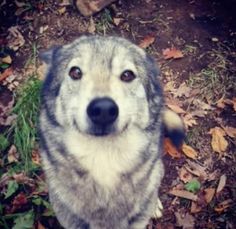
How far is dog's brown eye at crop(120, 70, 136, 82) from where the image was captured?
2793 mm

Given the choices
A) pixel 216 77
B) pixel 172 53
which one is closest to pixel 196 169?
pixel 216 77

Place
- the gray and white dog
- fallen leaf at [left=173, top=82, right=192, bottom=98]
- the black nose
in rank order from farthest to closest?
fallen leaf at [left=173, top=82, right=192, bottom=98] < the gray and white dog < the black nose

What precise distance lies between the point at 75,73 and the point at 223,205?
81.7 inches

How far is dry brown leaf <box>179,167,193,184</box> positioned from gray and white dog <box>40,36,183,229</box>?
849 mm

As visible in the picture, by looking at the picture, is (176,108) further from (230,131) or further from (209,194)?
(209,194)

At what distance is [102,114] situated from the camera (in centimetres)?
241

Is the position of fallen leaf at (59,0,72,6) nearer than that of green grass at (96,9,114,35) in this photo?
No

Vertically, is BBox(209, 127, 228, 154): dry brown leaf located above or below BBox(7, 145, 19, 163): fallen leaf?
below

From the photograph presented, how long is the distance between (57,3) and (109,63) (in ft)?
8.66

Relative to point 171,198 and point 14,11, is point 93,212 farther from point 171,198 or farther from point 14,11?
point 14,11

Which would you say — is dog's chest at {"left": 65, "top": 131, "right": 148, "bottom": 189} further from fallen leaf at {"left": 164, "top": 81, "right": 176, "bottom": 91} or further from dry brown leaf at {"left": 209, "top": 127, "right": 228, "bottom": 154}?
fallen leaf at {"left": 164, "top": 81, "right": 176, "bottom": 91}

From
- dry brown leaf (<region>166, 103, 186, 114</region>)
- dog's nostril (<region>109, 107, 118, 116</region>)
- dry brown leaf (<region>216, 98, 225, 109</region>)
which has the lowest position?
dry brown leaf (<region>216, 98, 225, 109</region>)

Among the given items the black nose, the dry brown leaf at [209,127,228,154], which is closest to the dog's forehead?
the black nose

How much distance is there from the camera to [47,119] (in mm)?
2986
